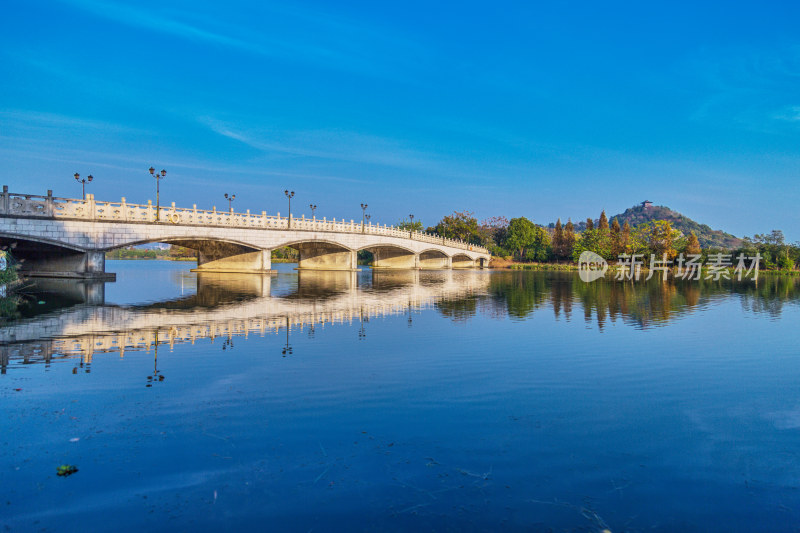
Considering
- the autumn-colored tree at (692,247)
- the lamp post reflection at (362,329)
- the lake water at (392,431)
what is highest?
the autumn-colored tree at (692,247)

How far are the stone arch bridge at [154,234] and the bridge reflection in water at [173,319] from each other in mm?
5897

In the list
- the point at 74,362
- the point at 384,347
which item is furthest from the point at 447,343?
the point at 74,362

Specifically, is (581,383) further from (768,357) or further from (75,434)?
(75,434)

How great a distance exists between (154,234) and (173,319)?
2179cm

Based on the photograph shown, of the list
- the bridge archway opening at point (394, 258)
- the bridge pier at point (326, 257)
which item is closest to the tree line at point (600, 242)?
the bridge archway opening at point (394, 258)

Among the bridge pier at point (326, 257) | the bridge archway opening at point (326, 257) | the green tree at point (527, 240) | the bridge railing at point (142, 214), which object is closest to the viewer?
the bridge railing at point (142, 214)

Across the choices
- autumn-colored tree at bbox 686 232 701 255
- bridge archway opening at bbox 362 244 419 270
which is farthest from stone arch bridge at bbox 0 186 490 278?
autumn-colored tree at bbox 686 232 701 255

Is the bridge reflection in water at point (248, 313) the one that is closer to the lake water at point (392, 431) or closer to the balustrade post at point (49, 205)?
the lake water at point (392, 431)

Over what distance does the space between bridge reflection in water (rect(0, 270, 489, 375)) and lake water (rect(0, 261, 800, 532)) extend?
16cm

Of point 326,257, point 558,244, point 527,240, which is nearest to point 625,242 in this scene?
point 558,244

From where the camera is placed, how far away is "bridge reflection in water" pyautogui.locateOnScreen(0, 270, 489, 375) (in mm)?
11086

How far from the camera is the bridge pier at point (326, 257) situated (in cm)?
5538

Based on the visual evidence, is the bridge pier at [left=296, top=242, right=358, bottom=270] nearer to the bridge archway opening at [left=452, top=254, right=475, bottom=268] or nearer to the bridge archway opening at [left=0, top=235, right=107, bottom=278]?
the bridge archway opening at [left=0, top=235, right=107, bottom=278]

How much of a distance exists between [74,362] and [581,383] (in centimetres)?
935
